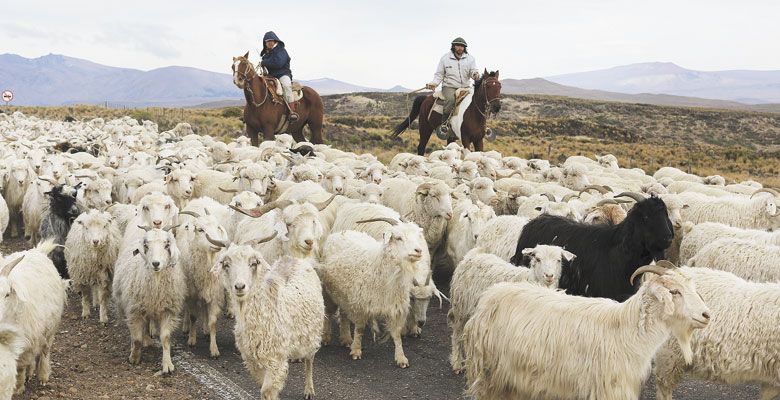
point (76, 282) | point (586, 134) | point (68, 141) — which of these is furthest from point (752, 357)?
point (586, 134)

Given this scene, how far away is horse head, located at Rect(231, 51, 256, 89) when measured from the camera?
17844 mm

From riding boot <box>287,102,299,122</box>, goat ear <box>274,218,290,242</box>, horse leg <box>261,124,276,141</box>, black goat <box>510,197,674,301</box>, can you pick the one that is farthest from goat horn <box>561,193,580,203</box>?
riding boot <box>287,102,299,122</box>

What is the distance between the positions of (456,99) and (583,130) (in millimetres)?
33702

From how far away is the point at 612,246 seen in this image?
23.8ft

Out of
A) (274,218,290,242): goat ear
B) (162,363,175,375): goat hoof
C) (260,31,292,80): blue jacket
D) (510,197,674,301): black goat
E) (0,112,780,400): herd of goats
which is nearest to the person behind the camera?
(0,112,780,400): herd of goats

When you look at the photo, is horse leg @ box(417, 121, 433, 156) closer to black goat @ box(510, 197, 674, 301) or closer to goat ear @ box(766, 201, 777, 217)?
goat ear @ box(766, 201, 777, 217)

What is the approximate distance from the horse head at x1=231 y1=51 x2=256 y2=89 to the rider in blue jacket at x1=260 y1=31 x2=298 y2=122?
1157mm

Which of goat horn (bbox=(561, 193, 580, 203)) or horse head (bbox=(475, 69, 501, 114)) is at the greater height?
horse head (bbox=(475, 69, 501, 114))

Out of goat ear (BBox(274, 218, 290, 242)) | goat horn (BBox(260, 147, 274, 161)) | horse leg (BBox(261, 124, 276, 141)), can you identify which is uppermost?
horse leg (BBox(261, 124, 276, 141))

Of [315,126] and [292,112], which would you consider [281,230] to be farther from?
[315,126]

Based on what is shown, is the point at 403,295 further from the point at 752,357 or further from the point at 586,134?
the point at 586,134

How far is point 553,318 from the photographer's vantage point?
5375 mm

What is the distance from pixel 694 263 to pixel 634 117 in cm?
5808

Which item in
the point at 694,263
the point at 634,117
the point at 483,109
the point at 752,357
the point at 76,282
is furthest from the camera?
the point at 634,117
